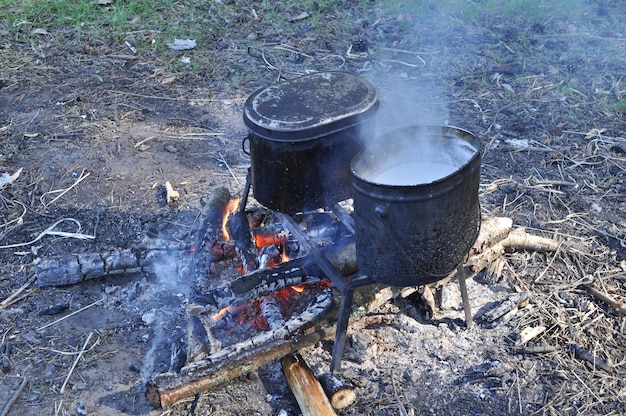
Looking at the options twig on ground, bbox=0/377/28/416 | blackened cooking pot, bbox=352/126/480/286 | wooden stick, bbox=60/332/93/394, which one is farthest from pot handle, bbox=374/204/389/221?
twig on ground, bbox=0/377/28/416

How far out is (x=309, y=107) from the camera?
359 centimetres

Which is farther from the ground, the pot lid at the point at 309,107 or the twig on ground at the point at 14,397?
the pot lid at the point at 309,107

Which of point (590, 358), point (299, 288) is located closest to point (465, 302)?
point (590, 358)

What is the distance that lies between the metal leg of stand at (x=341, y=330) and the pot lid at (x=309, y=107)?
931 millimetres

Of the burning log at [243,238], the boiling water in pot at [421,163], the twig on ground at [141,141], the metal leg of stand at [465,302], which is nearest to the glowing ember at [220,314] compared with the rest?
the burning log at [243,238]

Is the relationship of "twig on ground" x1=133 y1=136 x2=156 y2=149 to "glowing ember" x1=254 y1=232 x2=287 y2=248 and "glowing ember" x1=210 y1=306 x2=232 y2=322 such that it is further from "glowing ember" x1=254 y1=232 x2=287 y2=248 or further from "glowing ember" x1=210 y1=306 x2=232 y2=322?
"glowing ember" x1=210 y1=306 x2=232 y2=322

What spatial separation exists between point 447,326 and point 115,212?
2.74m

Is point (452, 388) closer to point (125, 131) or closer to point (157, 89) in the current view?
point (125, 131)

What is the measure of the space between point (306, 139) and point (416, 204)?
86 centimetres

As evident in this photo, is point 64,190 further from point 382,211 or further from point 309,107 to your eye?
point 382,211

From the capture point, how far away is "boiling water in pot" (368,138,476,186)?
10.8ft

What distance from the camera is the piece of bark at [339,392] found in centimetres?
320

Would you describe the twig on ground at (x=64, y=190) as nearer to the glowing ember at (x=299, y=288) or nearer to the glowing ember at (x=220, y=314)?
the glowing ember at (x=220, y=314)

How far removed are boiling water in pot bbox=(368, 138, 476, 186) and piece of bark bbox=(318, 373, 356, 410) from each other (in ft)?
3.60
